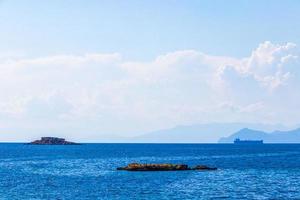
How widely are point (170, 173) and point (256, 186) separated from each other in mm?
28448

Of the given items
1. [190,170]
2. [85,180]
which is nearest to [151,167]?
[190,170]

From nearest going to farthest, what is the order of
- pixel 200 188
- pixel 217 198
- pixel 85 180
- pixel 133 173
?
pixel 217 198, pixel 200 188, pixel 85 180, pixel 133 173

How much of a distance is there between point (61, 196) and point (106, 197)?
6160 millimetres

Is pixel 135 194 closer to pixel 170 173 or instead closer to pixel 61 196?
pixel 61 196

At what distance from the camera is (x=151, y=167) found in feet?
367

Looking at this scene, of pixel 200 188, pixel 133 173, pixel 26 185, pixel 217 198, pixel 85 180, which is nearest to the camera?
pixel 217 198

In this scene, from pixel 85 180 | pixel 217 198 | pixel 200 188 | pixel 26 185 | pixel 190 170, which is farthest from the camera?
pixel 190 170

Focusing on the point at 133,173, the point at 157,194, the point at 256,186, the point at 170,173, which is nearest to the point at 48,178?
the point at 133,173

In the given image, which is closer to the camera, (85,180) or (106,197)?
(106,197)

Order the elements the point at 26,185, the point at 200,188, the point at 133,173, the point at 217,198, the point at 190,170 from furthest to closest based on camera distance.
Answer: the point at 190,170 < the point at 133,173 < the point at 26,185 < the point at 200,188 < the point at 217,198

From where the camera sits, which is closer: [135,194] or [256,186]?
[135,194]

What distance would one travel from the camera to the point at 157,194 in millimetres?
69125

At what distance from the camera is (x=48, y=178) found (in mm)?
93562

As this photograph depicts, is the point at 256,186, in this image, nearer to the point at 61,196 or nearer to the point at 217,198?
the point at 217,198
